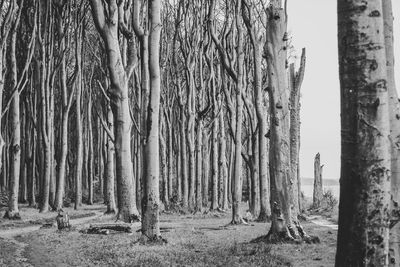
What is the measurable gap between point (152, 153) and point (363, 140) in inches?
279

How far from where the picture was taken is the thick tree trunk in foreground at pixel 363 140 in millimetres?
4352

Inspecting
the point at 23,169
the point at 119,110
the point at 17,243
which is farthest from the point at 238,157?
the point at 23,169

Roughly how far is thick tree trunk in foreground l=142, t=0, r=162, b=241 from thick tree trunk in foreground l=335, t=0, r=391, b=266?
22.1ft

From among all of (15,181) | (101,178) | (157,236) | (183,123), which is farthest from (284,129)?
(101,178)

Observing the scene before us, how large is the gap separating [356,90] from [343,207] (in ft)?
3.77

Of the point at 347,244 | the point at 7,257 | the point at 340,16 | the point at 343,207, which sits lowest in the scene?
the point at 7,257

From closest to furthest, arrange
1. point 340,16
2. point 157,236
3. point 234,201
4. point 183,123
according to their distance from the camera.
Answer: point 340,16
point 157,236
point 234,201
point 183,123

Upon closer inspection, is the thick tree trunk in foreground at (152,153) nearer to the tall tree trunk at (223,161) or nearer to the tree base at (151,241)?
the tree base at (151,241)

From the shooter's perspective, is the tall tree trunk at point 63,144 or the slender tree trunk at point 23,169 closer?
the tall tree trunk at point 63,144

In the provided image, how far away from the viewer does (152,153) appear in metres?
11.0

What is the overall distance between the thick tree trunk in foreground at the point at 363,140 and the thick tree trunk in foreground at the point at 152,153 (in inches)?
265

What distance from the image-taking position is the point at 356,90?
4520mm

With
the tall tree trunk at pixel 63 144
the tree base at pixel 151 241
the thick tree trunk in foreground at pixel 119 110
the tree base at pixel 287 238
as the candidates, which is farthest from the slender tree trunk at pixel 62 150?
the tree base at pixel 287 238

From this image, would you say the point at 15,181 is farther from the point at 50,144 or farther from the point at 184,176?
the point at 184,176
